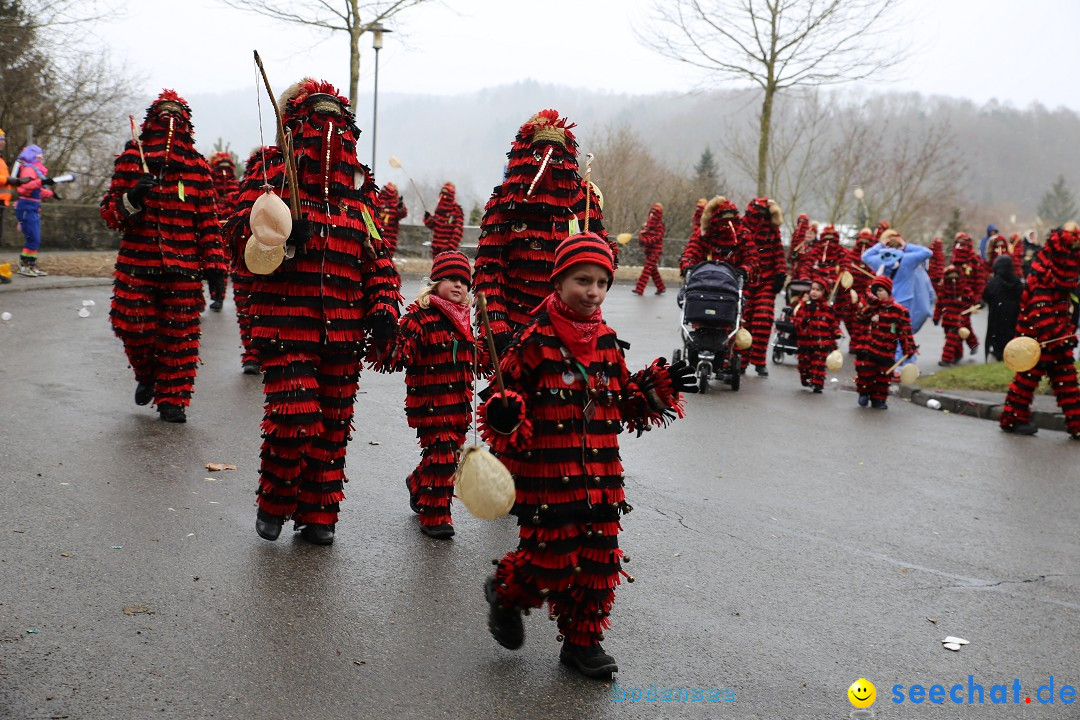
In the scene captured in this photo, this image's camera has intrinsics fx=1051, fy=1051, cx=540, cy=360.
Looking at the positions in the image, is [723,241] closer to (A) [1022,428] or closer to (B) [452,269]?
(A) [1022,428]

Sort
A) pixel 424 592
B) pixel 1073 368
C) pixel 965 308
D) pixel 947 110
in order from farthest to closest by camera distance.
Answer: pixel 947 110, pixel 965 308, pixel 1073 368, pixel 424 592

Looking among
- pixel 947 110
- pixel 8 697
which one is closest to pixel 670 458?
pixel 8 697

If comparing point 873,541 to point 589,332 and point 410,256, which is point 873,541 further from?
point 410,256

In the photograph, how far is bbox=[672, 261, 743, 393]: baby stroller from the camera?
37.0 ft

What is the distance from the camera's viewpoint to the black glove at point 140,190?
778cm

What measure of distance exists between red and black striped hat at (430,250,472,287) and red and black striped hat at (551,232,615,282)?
170 centimetres

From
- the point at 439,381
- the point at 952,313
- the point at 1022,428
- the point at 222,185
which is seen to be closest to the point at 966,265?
the point at 952,313

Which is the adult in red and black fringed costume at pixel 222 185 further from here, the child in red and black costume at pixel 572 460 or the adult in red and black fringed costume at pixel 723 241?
the child in red and black costume at pixel 572 460

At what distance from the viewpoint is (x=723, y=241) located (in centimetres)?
1199

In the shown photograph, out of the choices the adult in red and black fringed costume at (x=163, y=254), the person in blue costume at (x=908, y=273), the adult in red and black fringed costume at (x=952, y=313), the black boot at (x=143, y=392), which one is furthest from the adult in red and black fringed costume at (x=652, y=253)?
the black boot at (x=143, y=392)

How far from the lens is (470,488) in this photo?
358 cm

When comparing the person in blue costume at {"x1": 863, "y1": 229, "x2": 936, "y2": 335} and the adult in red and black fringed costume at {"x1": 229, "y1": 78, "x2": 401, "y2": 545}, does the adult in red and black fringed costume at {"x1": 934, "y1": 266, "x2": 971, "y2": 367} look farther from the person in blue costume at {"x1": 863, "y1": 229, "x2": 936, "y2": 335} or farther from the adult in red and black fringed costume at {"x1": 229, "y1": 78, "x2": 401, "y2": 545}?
the adult in red and black fringed costume at {"x1": 229, "y1": 78, "x2": 401, "y2": 545}

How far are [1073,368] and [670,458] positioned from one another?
15.0 feet

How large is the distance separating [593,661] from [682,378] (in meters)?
1.12
